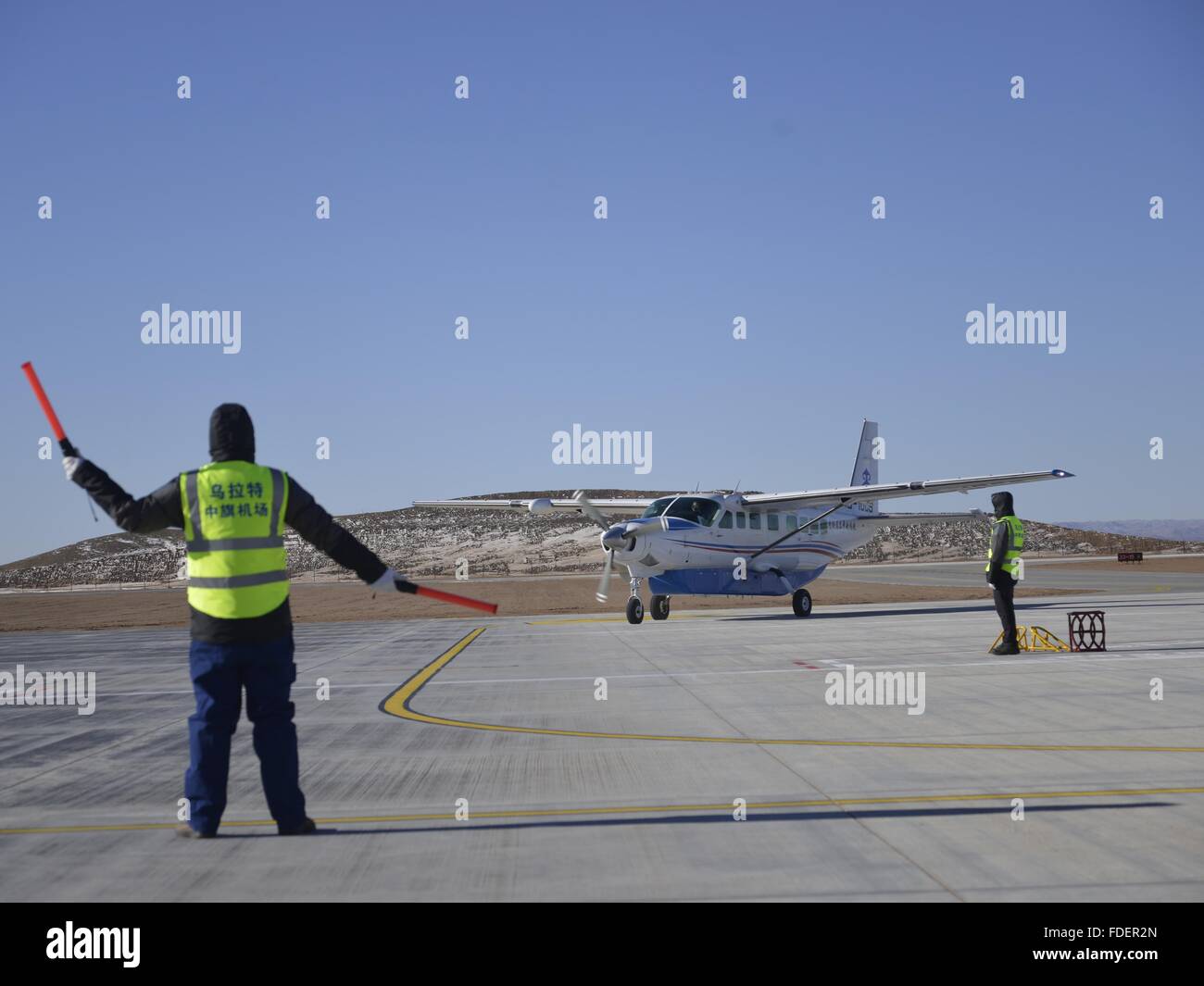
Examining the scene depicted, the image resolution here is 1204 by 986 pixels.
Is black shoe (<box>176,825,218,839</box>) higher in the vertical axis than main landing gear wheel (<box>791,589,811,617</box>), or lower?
higher

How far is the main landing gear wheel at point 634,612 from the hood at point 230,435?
19500 millimetres

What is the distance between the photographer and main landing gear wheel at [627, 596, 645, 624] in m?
25.3

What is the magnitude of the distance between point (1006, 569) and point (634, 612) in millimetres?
11217

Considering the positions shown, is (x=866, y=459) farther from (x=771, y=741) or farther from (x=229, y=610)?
(x=229, y=610)

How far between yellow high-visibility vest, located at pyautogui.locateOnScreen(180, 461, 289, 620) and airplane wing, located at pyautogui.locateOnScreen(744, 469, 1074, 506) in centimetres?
2075

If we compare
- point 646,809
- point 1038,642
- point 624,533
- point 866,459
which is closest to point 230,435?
point 646,809

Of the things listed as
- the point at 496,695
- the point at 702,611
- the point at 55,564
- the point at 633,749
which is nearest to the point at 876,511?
the point at 702,611

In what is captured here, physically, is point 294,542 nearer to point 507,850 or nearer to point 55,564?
point 55,564

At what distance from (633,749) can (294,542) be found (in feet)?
533

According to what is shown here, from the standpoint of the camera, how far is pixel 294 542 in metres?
164

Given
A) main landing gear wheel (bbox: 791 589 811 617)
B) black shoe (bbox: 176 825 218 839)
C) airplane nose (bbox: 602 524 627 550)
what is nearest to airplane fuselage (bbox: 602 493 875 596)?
airplane nose (bbox: 602 524 627 550)

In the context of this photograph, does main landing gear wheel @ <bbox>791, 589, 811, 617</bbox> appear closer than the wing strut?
Yes

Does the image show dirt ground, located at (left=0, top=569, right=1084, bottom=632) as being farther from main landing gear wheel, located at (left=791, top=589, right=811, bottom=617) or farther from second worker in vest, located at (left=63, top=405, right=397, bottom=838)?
second worker in vest, located at (left=63, top=405, right=397, bottom=838)

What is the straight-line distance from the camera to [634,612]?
2539cm
